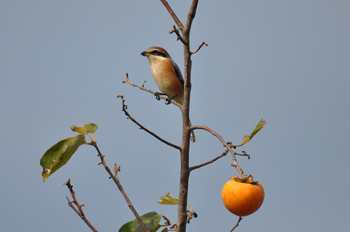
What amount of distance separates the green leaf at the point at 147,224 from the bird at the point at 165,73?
3167mm

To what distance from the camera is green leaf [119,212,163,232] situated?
2.27 metres

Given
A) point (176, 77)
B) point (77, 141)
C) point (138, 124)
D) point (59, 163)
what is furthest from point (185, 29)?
point (176, 77)

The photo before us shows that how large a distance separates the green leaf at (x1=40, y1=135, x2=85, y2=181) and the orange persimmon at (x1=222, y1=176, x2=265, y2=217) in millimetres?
861

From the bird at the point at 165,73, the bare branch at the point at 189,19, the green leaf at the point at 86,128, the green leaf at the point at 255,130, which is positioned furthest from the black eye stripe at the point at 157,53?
the green leaf at the point at 255,130

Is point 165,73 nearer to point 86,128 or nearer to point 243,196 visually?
point 86,128

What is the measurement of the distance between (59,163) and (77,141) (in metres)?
0.15

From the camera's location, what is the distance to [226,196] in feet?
6.59

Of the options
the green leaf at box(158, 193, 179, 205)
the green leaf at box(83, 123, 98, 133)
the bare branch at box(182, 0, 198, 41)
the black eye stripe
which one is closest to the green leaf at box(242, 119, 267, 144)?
the bare branch at box(182, 0, 198, 41)

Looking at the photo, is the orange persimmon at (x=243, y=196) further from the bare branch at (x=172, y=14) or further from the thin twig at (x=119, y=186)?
the bare branch at (x=172, y=14)

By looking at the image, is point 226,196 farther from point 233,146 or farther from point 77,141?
point 77,141

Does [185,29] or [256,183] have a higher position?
[185,29]

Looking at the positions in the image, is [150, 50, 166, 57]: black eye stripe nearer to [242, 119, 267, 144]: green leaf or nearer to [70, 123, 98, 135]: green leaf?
[70, 123, 98, 135]: green leaf

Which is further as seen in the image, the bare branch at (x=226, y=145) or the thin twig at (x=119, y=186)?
the thin twig at (x=119, y=186)

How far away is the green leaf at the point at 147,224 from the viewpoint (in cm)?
227
